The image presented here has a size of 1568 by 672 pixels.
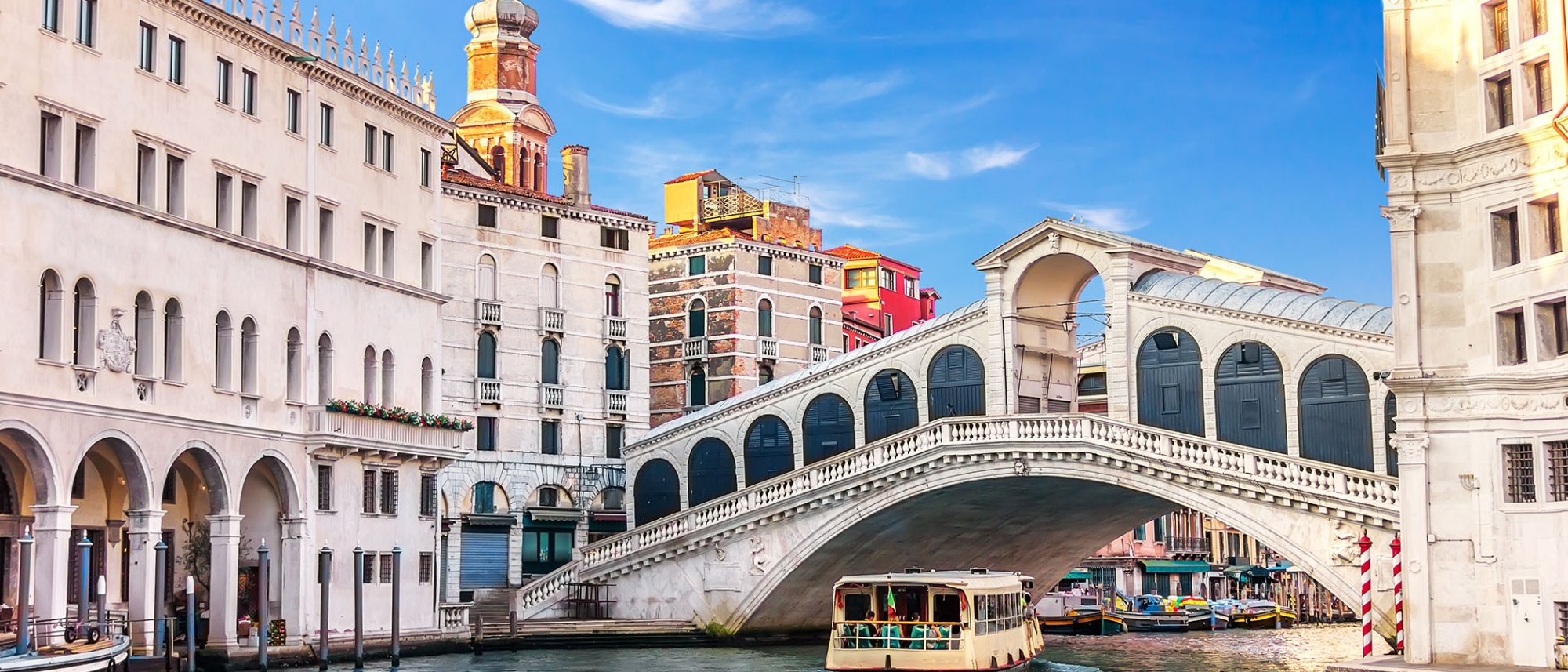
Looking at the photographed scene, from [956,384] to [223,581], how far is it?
18889 millimetres

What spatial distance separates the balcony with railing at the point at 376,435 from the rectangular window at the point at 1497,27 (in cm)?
2182

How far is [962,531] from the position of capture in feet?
161

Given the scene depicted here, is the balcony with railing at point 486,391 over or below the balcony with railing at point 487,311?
below

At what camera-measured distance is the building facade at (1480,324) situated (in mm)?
25469

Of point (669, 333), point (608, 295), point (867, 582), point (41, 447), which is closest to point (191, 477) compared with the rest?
point (41, 447)

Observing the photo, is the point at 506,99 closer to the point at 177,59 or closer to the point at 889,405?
the point at 889,405

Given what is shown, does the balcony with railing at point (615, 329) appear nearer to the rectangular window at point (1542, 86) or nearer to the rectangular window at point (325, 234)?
the rectangular window at point (325, 234)

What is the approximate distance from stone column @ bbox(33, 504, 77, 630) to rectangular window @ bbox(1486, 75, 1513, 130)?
2187cm

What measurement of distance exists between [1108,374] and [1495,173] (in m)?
18.2

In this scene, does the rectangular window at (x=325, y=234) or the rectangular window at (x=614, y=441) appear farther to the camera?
the rectangular window at (x=614, y=441)

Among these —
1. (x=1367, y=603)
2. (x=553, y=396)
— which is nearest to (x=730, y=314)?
(x=553, y=396)

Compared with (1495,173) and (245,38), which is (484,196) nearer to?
(245,38)

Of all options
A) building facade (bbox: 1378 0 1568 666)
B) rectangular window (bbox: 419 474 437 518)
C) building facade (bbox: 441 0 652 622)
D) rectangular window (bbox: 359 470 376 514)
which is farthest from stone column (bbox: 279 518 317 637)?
building facade (bbox: 1378 0 1568 666)

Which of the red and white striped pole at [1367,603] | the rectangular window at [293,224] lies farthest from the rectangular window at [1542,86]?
the rectangular window at [293,224]
